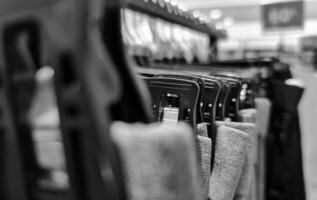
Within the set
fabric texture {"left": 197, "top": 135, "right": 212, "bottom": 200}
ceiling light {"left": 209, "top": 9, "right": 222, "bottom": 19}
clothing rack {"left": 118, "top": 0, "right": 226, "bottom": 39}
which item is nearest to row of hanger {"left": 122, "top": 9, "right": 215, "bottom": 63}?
clothing rack {"left": 118, "top": 0, "right": 226, "bottom": 39}

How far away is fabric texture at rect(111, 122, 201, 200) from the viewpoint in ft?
1.09

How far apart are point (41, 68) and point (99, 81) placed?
0.07m

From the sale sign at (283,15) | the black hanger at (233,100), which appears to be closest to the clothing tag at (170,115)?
the black hanger at (233,100)

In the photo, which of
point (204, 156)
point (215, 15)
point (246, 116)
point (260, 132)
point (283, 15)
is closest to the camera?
point (204, 156)

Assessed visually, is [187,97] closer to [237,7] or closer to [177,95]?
[177,95]

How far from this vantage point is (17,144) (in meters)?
0.32

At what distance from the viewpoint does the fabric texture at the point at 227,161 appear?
0.77 meters

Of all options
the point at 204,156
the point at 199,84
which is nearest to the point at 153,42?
the point at 199,84

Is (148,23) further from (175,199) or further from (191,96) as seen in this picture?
(175,199)

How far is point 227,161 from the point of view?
78 centimetres

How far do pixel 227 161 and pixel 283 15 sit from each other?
2.69m

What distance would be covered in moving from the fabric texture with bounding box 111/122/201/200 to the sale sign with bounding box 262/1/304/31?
3002 millimetres

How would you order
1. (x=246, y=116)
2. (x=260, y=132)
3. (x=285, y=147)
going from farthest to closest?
(x=285, y=147) → (x=260, y=132) → (x=246, y=116)

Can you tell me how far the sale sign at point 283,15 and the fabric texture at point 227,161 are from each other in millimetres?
2571
